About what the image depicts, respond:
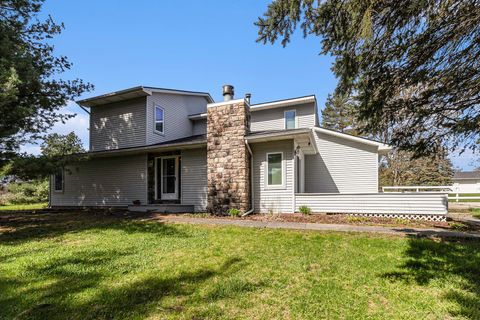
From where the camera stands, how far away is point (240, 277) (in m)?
3.94

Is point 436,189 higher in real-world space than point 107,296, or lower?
higher

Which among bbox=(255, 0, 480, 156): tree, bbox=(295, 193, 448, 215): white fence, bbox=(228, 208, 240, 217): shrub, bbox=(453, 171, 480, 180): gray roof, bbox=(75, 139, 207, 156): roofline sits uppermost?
bbox=(255, 0, 480, 156): tree

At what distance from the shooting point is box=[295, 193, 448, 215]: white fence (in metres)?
8.48

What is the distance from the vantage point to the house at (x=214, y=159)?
32.2 ft

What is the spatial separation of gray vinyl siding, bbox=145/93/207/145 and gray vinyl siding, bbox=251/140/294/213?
5.84m

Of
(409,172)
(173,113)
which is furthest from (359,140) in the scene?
(409,172)

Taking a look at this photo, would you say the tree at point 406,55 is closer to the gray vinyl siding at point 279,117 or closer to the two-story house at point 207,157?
the two-story house at point 207,157

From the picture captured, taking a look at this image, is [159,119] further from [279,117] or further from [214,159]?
[279,117]

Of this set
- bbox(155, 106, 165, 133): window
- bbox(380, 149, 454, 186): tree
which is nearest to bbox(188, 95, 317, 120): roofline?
bbox(155, 106, 165, 133): window

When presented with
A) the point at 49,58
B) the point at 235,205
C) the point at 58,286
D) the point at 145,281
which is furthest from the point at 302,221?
the point at 49,58

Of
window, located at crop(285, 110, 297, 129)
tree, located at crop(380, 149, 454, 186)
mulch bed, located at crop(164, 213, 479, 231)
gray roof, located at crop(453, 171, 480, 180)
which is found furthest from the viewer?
gray roof, located at crop(453, 171, 480, 180)

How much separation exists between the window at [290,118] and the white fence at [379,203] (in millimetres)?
6609

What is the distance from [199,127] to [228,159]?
6.80 m

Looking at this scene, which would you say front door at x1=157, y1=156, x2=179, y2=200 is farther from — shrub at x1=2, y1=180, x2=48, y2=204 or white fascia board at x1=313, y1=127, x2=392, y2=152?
shrub at x1=2, y1=180, x2=48, y2=204
